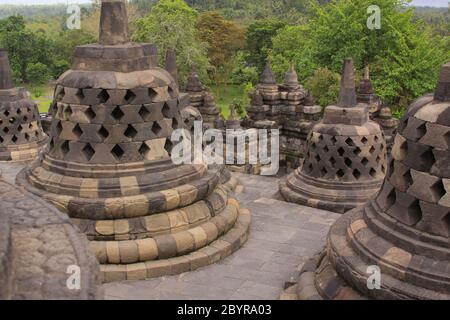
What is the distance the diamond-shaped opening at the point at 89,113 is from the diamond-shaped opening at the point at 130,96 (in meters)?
0.48

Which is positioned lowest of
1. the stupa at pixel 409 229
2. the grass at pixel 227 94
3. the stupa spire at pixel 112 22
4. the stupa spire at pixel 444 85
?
the grass at pixel 227 94

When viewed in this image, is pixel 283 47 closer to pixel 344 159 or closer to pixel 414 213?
pixel 344 159

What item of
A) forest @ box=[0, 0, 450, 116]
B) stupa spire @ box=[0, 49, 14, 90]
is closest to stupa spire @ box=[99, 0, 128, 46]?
stupa spire @ box=[0, 49, 14, 90]

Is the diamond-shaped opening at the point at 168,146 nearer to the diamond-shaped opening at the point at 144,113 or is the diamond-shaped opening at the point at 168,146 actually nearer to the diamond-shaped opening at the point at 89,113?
the diamond-shaped opening at the point at 144,113

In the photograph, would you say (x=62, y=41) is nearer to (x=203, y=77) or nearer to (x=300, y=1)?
(x=203, y=77)

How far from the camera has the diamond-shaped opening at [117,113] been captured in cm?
647

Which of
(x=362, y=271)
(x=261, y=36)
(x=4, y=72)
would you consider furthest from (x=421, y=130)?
(x=261, y=36)

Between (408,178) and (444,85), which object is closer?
(444,85)

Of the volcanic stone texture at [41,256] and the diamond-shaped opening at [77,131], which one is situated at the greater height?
the diamond-shaped opening at [77,131]

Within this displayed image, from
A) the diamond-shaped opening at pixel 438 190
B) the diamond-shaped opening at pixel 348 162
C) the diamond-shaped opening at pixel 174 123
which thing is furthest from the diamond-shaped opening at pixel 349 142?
the diamond-shaped opening at pixel 438 190

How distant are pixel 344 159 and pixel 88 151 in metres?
4.98

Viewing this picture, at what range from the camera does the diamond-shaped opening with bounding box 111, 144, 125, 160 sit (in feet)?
21.4

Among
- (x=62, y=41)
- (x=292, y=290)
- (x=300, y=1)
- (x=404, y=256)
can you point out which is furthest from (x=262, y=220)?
(x=300, y=1)

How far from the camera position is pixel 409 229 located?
4473mm
